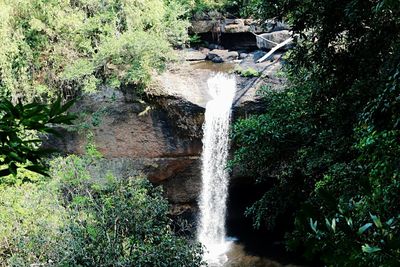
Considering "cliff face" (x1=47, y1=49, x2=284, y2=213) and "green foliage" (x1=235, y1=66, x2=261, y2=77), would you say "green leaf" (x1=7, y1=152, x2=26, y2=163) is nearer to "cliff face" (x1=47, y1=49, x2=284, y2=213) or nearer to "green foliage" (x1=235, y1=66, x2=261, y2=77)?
"cliff face" (x1=47, y1=49, x2=284, y2=213)

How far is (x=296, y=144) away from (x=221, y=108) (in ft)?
12.8

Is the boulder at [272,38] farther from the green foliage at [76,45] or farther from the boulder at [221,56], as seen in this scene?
the green foliage at [76,45]

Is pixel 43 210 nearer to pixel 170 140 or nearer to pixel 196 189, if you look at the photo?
pixel 170 140

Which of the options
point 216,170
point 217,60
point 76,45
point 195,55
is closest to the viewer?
point 76,45

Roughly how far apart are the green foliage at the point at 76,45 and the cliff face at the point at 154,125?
0.51 metres

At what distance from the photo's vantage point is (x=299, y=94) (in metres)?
7.57

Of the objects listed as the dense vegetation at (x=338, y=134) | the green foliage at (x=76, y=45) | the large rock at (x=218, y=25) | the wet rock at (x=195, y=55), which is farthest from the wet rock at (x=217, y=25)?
the dense vegetation at (x=338, y=134)

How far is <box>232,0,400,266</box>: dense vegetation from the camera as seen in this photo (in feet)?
3.92

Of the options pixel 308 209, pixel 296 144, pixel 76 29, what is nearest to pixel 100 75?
pixel 76 29

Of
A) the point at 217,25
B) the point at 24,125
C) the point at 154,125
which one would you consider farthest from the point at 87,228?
the point at 217,25

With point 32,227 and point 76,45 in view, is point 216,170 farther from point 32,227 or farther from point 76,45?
point 32,227

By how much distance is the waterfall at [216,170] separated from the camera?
11.1 meters

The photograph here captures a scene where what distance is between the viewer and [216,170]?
11.9m

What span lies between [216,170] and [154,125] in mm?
2116
